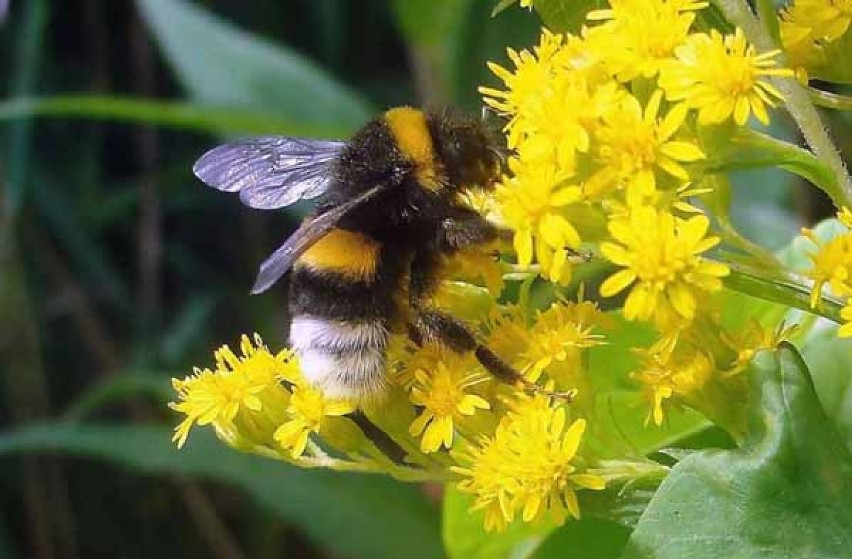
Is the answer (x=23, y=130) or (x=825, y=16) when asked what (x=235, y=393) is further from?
(x=23, y=130)

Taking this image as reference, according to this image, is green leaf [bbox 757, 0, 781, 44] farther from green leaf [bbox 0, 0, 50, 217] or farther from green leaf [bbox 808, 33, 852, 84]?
green leaf [bbox 0, 0, 50, 217]

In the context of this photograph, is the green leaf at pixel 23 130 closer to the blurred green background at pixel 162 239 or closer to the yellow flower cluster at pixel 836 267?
the blurred green background at pixel 162 239

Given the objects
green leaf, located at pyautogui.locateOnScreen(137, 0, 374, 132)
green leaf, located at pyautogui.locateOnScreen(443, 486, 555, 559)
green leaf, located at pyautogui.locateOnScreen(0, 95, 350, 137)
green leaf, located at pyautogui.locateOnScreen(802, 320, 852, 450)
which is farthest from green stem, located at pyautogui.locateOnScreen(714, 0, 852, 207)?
green leaf, located at pyautogui.locateOnScreen(137, 0, 374, 132)

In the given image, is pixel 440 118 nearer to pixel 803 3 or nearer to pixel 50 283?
→ pixel 803 3

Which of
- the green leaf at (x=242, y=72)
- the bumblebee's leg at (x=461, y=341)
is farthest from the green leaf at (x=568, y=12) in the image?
the green leaf at (x=242, y=72)

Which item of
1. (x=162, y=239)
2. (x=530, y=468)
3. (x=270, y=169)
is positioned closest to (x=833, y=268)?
(x=530, y=468)

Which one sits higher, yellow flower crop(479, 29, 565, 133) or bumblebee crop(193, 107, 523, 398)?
yellow flower crop(479, 29, 565, 133)

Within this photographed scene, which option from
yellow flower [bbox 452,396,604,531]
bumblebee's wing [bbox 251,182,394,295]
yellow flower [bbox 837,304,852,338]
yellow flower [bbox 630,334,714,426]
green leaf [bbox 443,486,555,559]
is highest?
bumblebee's wing [bbox 251,182,394,295]
